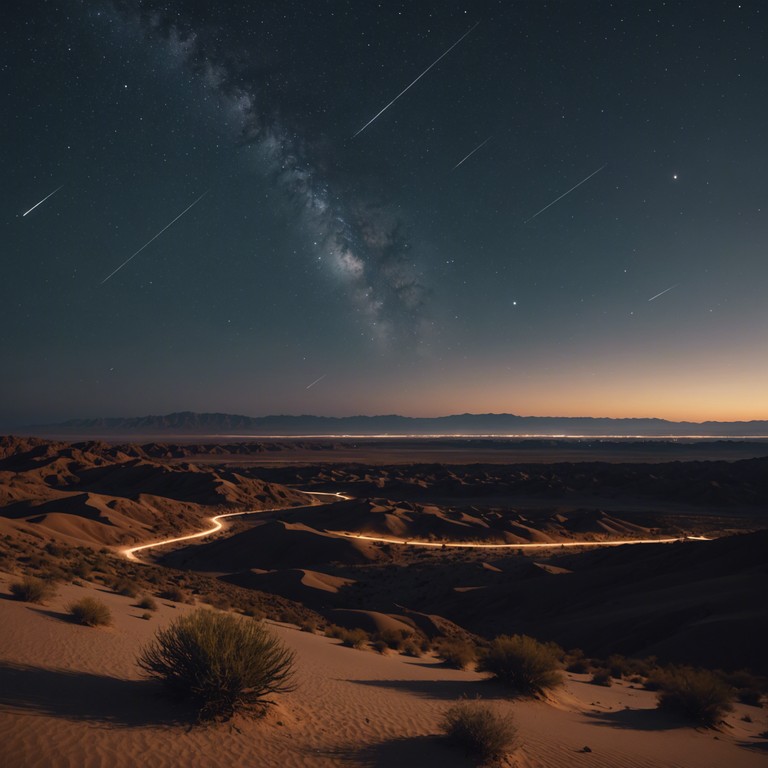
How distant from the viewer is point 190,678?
7.07 m

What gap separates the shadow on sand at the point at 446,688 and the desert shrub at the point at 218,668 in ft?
12.9

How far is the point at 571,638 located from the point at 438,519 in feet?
99.2

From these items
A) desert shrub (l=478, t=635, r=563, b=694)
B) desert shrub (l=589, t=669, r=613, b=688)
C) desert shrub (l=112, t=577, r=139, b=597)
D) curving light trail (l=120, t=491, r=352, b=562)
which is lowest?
curving light trail (l=120, t=491, r=352, b=562)

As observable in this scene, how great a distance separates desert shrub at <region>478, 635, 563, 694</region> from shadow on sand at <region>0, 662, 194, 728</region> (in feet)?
22.7

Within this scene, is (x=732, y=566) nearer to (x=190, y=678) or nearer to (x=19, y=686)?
(x=190, y=678)

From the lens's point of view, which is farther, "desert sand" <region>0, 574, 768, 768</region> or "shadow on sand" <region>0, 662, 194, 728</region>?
"shadow on sand" <region>0, 662, 194, 728</region>

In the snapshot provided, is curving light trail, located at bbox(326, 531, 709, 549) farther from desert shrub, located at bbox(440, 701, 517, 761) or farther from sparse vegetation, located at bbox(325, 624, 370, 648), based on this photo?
desert shrub, located at bbox(440, 701, 517, 761)

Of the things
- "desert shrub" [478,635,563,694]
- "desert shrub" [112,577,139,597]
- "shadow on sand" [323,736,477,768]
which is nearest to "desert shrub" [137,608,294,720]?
"shadow on sand" [323,736,477,768]

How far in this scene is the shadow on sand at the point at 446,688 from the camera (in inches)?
409

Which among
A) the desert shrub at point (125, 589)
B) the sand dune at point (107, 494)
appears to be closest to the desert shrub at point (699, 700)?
the desert shrub at point (125, 589)

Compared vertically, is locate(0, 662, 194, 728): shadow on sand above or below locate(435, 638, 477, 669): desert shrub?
above

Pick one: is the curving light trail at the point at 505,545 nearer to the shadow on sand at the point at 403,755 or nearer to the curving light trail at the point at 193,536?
the curving light trail at the point at 193,536

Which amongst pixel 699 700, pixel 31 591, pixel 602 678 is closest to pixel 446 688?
pixel 699 700

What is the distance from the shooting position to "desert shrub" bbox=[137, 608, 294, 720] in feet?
22.5
